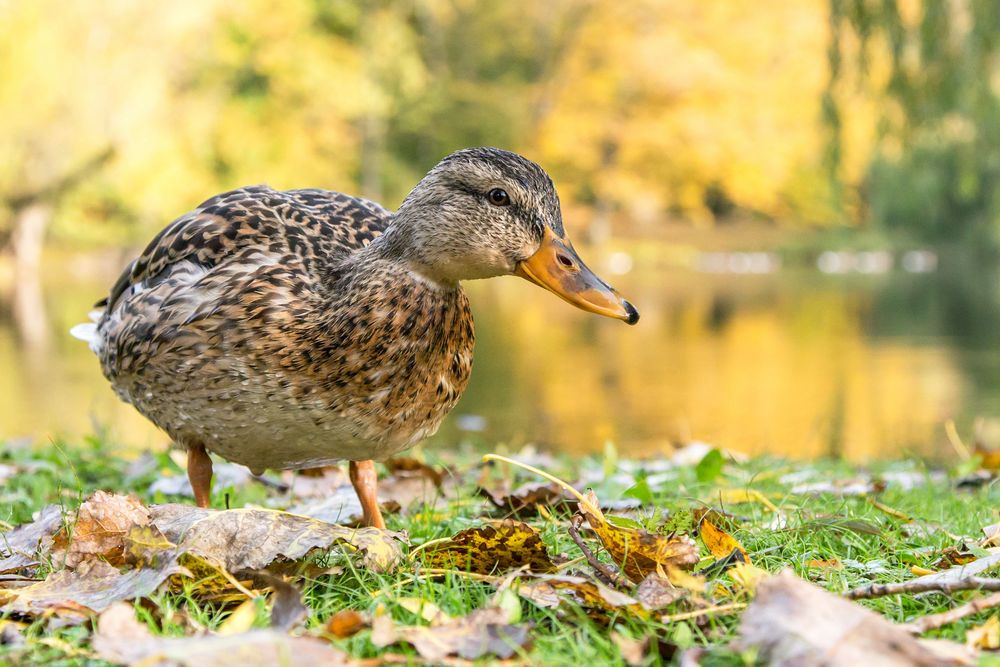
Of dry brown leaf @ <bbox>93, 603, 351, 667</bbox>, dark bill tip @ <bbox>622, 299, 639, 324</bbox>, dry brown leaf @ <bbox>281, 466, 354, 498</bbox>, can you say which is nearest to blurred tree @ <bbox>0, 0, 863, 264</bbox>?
dry brown leaf @ <bbox>281, 466, 354, 498</bbox>

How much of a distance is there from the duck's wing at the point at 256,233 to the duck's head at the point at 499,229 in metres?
0.38

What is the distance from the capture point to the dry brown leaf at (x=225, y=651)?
145 cm

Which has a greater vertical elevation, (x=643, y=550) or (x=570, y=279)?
(x=570, y=279)

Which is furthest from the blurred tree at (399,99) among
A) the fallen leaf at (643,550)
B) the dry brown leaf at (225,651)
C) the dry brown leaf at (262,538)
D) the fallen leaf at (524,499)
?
the dry brown leaf at (225,651)

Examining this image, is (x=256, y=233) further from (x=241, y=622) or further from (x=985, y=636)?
(x=985, y=636)

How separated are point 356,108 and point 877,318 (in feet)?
47.9

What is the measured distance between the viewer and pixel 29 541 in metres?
2.26

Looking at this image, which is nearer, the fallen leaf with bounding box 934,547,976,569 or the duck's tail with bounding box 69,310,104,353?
the fallen leaf with bounding box 934,547,976,569

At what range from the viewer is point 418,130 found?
27.2m

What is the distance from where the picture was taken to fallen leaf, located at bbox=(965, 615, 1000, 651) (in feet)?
5.16

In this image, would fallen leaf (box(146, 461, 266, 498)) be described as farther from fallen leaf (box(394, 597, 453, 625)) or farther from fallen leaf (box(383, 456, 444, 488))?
fallen leaf (box(394, 597, 453, 625))

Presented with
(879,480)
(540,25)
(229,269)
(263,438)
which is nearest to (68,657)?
(263,438)

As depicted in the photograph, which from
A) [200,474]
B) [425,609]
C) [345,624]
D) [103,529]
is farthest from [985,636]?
[200,474]

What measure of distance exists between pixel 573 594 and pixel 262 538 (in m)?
0.58
